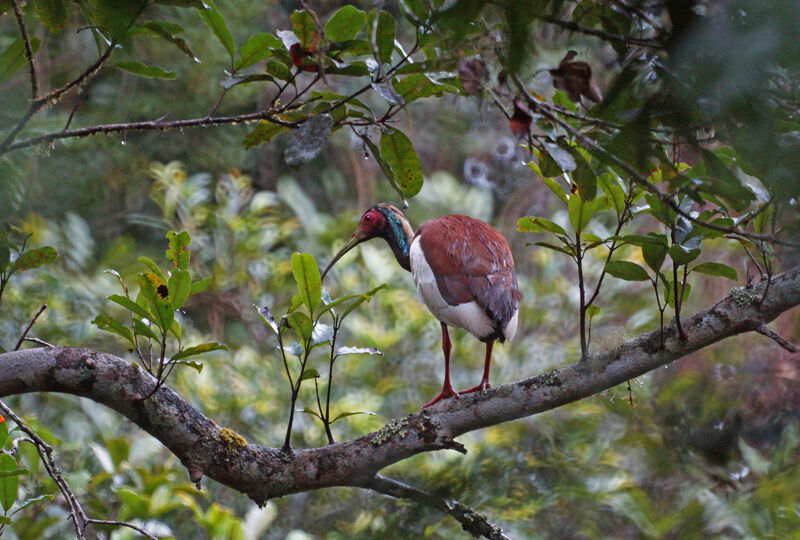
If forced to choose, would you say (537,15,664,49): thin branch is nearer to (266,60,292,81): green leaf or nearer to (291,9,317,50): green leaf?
(291,9,317,50): green leaf

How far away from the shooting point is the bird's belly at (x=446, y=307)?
2570 mm

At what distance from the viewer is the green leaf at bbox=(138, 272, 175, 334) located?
1.77 m

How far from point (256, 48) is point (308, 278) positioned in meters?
0.56

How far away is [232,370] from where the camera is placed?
4324 mm

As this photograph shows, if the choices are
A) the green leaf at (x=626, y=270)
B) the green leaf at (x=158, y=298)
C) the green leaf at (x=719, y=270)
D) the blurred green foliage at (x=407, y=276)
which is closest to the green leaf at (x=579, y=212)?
the blurred green foliage at (x=407, y=276)

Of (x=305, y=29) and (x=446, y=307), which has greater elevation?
(x=446, y=307)

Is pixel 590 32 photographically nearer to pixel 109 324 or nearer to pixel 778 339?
pixel 778 339

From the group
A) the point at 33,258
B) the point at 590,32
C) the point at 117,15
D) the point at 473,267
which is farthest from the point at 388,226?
the point at 590,32

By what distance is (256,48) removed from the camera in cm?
181

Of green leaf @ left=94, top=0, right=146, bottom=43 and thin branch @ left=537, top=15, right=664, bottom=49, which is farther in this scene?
green leaf @ left=94, top=0, right=146, bottom=43

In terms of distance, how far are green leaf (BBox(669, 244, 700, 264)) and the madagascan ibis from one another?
33.0 inches

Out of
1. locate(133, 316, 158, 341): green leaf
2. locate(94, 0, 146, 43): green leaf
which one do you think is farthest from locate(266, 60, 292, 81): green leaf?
locate(133, 316, 158, 341): green leaf

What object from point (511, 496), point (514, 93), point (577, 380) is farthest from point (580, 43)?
point (511, 496)

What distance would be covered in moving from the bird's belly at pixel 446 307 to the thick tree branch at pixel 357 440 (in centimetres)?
56
